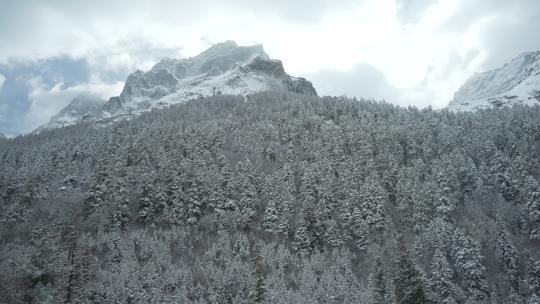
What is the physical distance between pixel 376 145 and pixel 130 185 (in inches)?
2534

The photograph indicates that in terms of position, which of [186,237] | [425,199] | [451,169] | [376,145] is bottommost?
[186,237]

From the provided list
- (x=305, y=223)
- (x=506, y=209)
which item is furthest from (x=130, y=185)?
(x=506, y=209)

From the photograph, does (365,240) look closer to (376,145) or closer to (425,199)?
(425,199)

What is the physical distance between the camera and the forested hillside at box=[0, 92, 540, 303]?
66625 mm

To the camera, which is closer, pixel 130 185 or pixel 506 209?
pixel 506 209

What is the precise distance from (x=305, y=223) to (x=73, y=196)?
50536mm

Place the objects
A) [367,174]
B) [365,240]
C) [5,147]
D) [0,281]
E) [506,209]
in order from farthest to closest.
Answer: [5,147] < [367,174] < [506,209] < [365,240] < [0,281]

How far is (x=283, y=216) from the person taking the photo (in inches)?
3499

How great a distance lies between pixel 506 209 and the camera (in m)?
90.9

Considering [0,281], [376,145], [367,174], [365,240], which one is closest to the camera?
[0,281]

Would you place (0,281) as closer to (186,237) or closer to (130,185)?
(186,237)

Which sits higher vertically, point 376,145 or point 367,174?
point 376,145

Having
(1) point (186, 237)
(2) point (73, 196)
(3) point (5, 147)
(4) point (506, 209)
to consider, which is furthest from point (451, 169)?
(3) point (5, 147)

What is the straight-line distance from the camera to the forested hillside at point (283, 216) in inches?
2623
